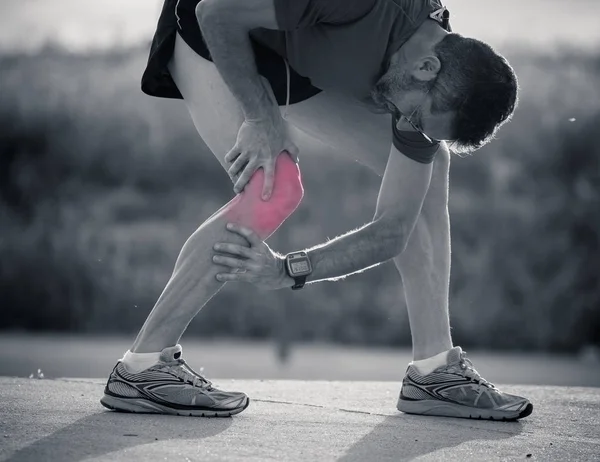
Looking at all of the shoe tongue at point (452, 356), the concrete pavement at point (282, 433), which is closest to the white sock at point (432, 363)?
the shoe tongue at point (452, 356)

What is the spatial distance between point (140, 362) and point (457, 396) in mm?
1055

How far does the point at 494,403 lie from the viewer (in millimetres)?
3111

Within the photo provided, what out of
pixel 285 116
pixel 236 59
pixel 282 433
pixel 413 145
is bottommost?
pixel 282 433

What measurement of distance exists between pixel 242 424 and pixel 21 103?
13.1m

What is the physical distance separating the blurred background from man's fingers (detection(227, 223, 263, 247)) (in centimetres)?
695

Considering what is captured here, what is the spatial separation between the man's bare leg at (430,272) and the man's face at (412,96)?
16.0 inches

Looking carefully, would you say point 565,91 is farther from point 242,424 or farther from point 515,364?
point 242,424

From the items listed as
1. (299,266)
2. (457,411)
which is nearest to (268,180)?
(299,266)

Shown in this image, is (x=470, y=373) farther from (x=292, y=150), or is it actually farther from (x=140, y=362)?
(x=140, y=362)

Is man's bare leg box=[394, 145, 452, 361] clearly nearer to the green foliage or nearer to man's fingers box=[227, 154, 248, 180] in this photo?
man's fingers box=[227, 154, 248, 180]

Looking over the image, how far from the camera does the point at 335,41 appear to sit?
2758 mm

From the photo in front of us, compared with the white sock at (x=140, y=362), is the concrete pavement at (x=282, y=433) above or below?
below

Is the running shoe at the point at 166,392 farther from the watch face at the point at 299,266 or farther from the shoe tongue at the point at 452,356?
the shoe tongue at the point at 452,356

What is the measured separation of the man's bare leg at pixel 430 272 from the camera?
3209 mm
